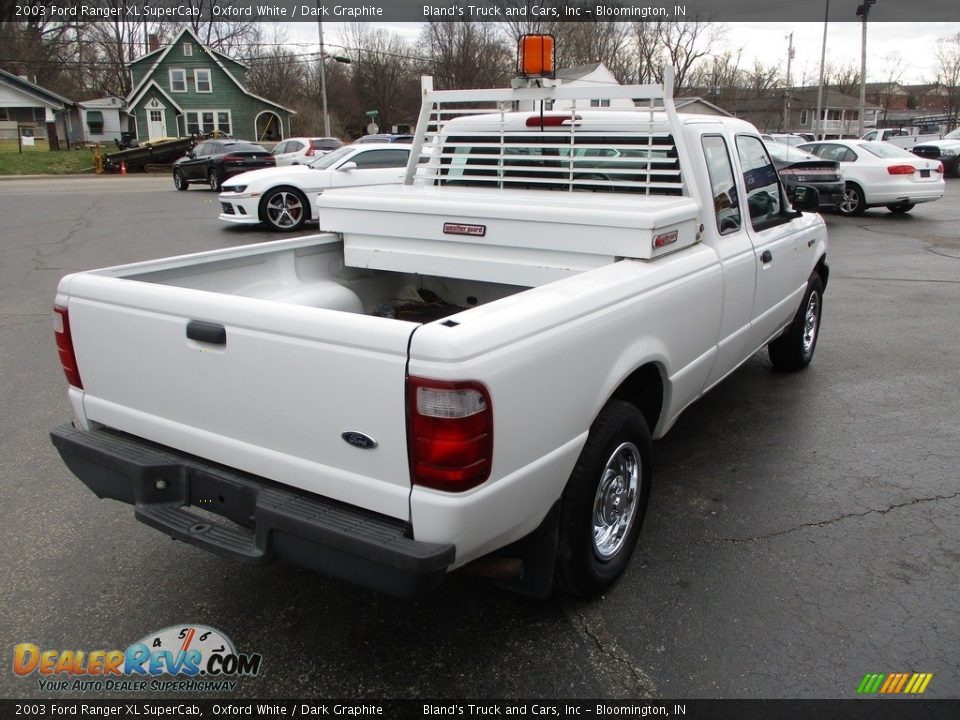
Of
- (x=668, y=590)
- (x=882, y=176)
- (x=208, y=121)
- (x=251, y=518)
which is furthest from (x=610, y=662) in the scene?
(x=208, y=121)

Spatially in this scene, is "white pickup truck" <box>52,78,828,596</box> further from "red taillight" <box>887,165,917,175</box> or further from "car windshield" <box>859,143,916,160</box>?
"car windshield" <box>859,143,916,160</box>

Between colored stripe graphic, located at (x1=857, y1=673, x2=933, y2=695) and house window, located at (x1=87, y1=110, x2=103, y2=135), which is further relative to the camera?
house window, located at (x1=87, y1=110, x2=103, y2=135)

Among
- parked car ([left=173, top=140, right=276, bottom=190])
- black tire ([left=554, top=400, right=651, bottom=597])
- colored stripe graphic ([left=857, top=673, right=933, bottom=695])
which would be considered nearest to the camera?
colored stripe graphic ([left=857, top=673, right=933, bottom=695])

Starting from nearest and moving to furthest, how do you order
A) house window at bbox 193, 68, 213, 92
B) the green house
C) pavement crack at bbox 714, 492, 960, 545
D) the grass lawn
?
1. pavement crack at bbox 714, 492, 960, 545
2. the grass lawn
3. the green house
4. house window at bbox 193, 68, 213, 92

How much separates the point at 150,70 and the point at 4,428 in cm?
5267

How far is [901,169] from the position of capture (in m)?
15.5

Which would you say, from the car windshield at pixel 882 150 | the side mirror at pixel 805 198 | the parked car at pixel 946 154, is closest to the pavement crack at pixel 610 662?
the side mirror at pixel 805 198

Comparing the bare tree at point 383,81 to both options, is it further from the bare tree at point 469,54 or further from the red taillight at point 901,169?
A: the red taillight at point 901,169

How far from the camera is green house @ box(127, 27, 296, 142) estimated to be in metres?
50.4

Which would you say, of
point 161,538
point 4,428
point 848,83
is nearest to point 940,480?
point 161,538

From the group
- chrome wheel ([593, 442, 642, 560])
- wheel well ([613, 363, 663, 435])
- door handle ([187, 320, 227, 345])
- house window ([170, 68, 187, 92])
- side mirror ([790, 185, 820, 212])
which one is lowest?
chrome wheel ([593, 442, 642, 560])

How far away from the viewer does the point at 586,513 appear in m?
2.85

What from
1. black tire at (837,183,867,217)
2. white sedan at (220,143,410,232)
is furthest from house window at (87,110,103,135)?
black tire at (837,183,867,217)

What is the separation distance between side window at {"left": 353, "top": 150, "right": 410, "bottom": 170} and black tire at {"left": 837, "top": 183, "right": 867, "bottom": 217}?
9365 mm
